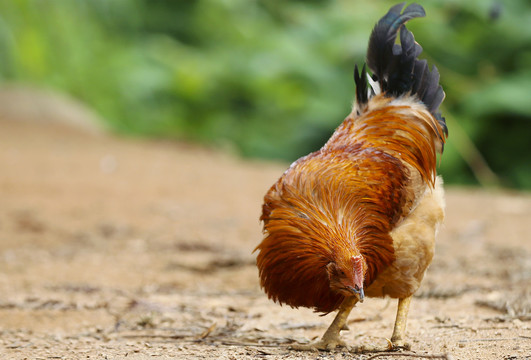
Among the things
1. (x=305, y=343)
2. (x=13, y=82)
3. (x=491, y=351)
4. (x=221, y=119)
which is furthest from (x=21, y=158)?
(x=491, y=351)

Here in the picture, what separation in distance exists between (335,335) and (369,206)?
707mm

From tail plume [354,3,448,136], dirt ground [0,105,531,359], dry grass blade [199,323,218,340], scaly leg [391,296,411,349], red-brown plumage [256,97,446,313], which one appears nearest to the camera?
red-brown plumage [256,97,446,313]

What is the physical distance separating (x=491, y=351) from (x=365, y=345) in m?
0.63

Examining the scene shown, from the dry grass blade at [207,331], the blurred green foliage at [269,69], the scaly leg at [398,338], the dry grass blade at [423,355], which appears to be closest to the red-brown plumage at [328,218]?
the scaly leg at [398,338]

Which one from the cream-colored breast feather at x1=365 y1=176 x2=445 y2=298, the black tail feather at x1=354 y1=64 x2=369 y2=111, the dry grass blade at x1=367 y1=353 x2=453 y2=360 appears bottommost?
the dry grass blade at x1=367 y1=353 x2=453 y2=360

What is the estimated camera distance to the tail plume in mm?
3893

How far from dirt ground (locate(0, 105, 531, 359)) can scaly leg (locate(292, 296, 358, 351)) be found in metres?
0.13

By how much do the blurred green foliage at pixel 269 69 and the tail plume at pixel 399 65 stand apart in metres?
6.31

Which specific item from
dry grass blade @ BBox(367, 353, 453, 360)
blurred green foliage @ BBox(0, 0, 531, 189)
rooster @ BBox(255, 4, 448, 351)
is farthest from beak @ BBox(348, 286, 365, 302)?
blurred green foliage @ BBox(0, 0, 531, 189)

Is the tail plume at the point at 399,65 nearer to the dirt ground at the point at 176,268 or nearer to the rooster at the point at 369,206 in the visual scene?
the rooster at the point at 369,206

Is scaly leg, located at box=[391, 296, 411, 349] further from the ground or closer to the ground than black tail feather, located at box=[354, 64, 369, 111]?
closer to the ground

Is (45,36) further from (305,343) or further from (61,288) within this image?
(305,343)

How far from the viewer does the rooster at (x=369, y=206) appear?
3150 millimetres

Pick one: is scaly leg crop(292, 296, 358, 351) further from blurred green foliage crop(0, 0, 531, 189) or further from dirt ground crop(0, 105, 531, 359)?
blurred green foliage crop(0, 0, 531, 189)
